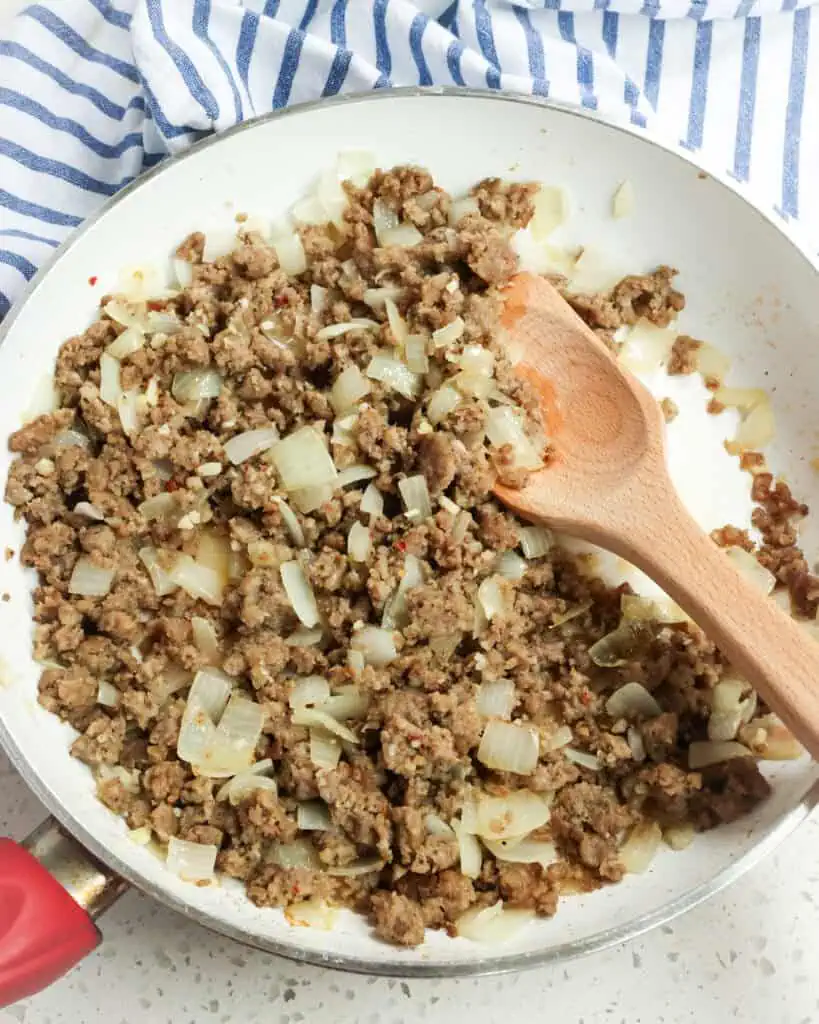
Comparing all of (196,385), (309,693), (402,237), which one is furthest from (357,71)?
(309,693)

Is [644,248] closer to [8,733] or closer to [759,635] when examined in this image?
[759,635]

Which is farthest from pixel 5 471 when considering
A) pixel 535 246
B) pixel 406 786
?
pixel 535 246

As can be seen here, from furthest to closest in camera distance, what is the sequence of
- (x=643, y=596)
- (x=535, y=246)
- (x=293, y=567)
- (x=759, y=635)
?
(x=535, y=246) < (x=643, y=596) < (x=293, y=567) < (x=759, y=635)

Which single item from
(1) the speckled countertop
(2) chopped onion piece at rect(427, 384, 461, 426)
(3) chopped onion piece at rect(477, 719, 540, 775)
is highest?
(2) chopped onion piece at rect(427, 384, 461, 426)

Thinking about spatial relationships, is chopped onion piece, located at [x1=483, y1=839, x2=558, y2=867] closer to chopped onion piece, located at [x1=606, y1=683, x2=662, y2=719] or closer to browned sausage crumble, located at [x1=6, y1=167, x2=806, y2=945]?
browned sausage crumble, located at [x1=6, y1=167, x2=806, y2=945]

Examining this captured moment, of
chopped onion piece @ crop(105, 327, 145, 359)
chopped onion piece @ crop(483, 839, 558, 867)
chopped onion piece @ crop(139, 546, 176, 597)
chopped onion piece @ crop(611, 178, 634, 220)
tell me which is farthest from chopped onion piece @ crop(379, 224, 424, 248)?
chopped onion piece @ crop(483, 839, 558, 867)

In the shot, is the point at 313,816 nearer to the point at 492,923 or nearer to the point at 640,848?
the point at 492,923
